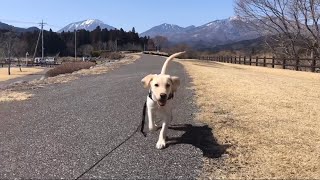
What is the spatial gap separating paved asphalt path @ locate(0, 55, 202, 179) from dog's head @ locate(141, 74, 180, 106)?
2.15 ft

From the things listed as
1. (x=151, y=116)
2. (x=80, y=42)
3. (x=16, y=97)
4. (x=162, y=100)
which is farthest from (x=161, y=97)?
(x=80, y=42)

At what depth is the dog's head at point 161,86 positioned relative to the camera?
5273 mm

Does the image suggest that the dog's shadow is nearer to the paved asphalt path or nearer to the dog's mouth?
the paved asphalt path

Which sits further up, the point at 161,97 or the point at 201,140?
the point at 161,97

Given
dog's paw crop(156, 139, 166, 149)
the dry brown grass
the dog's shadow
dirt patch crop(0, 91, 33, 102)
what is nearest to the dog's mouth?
dog's paw crop(156, 139, 166, 149)

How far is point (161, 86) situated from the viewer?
5414 mm

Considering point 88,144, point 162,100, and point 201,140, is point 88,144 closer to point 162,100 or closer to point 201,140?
point 162,100

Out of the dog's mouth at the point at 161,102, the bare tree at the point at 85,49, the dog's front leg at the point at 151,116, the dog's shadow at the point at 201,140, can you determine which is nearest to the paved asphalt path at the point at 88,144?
the dog's shadow at the point at 201,140

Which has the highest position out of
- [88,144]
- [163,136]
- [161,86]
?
[161,86]

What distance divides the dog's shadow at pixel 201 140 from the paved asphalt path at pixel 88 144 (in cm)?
3

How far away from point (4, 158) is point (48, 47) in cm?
16049

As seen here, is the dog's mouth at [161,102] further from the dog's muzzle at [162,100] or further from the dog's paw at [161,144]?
the dog's paw at [161,144]

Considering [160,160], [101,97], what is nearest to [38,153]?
[160,160]

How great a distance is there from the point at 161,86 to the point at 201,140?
1.03 m
